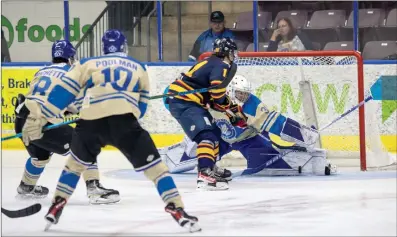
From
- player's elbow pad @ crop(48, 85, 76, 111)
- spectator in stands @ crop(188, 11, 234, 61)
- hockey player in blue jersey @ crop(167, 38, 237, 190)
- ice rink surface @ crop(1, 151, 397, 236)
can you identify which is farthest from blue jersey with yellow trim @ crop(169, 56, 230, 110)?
spectator in stands @ crop(188, 11, 234, 61)

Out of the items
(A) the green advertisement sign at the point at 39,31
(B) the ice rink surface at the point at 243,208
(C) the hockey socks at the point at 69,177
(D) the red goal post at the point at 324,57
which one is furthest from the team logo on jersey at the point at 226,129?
(A) the green advertisement sign at the point at 39,31

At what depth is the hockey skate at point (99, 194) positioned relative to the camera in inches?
233

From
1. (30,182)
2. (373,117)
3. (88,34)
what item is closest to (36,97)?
(30,182)

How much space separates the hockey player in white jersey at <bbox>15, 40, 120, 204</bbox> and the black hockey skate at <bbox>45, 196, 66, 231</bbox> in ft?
3.19

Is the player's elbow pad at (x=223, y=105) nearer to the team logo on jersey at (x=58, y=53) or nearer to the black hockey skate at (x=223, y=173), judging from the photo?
the black hockey skate at (x=223, y=173)

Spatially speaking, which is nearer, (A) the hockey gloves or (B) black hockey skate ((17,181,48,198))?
(A) the hockey gloves

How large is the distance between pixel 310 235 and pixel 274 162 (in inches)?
94.4

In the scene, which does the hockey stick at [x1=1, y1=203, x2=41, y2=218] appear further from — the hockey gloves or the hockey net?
the hockey net

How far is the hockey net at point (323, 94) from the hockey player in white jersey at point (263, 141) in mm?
524

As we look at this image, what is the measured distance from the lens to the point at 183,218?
4.77 meters

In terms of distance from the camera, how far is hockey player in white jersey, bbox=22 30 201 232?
4863 millimetres

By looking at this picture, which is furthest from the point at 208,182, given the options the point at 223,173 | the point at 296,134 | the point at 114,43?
the point at 114,43

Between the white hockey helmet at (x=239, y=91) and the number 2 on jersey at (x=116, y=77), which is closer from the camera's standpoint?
the number 2 on jersey at (x=116, y=77)

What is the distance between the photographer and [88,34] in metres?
9.16
